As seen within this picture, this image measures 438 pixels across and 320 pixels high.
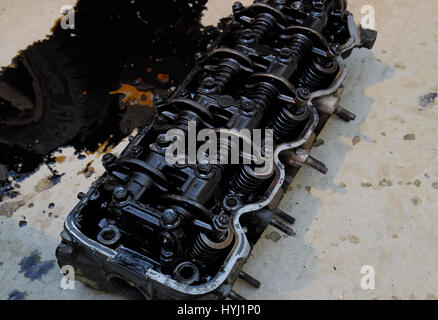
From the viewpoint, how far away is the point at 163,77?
12.6ft

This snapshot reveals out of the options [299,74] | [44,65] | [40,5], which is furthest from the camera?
[40,5]

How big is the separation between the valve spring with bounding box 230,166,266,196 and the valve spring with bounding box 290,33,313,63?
3.24 ft

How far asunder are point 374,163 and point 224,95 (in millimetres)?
1302

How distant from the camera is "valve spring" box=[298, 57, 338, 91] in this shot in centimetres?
319

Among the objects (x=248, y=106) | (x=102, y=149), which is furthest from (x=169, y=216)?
(x=102, y=149)

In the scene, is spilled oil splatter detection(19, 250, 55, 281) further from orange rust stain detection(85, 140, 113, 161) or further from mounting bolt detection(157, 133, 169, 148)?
mounting bolt detection(157, 133, 169, 148)

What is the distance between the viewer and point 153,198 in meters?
2.53

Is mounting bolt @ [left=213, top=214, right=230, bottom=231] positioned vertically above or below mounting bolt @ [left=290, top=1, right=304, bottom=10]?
below

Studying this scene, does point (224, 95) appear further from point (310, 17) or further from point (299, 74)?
point (310, 17)

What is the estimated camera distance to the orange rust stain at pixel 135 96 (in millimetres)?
3681

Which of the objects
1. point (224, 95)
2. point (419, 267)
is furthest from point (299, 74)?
point (419, 267)
